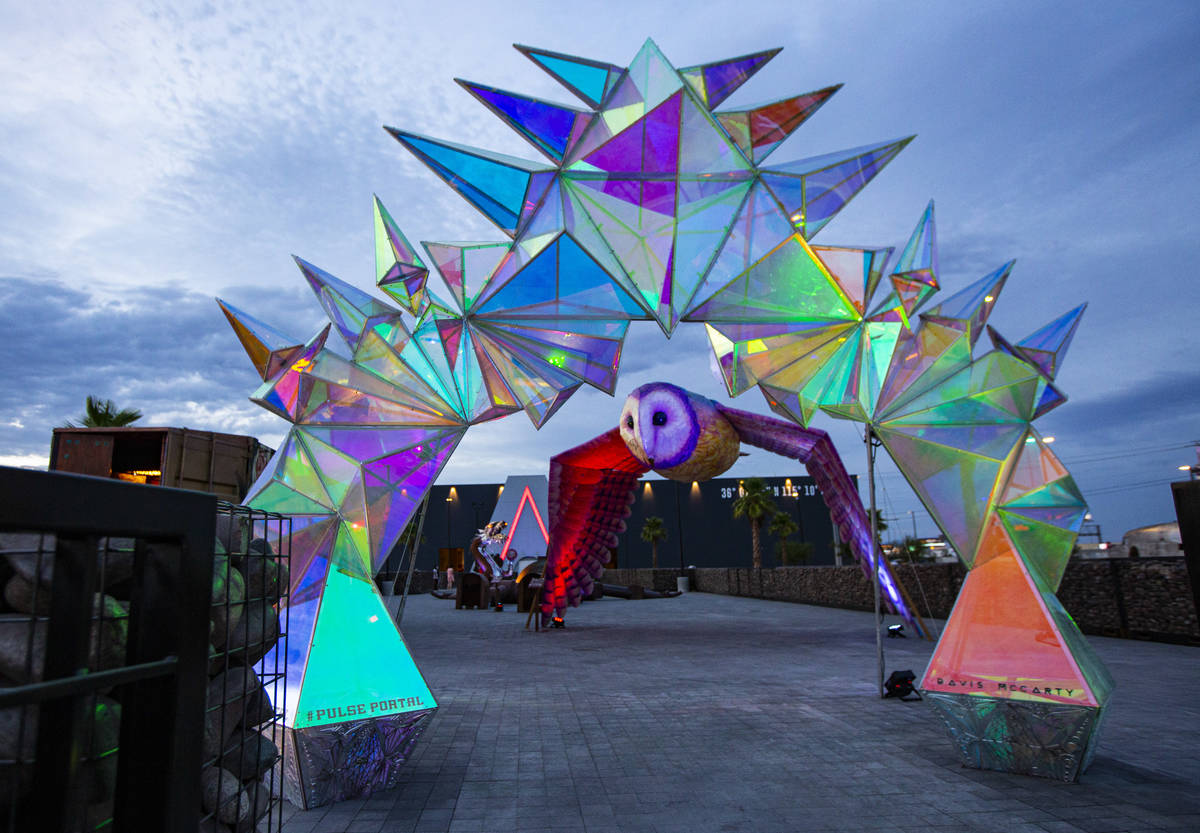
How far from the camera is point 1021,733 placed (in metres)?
5.60

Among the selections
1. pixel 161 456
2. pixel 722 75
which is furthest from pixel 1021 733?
pixel 161 456

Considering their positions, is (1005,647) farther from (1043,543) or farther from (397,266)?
(397,266)

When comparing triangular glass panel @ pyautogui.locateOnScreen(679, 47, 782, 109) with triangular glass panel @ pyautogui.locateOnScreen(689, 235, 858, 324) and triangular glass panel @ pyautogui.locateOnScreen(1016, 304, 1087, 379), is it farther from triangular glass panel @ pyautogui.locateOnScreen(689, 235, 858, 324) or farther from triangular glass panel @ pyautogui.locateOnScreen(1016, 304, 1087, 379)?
triangular glass panel @ pyautogui.locateOnScreen(1016, 304, 1087, 379)

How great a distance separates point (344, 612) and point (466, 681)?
502 centimetres

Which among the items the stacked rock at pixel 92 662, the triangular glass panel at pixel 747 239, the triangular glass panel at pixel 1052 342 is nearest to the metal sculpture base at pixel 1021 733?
the triangular glass panel at pixel 1052 342

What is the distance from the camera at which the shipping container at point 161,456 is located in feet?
44.5

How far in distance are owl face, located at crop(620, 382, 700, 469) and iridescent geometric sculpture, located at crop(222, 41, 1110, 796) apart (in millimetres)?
5921

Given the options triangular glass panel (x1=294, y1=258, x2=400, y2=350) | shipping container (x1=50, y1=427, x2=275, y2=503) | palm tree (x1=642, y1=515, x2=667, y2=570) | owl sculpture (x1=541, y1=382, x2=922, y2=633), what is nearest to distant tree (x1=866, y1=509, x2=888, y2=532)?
owl sculpture (x1=541, y1=382, x2=922, y2=633)

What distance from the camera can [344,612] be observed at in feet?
19.8

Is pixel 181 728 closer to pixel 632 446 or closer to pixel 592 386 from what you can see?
pixel 592 386

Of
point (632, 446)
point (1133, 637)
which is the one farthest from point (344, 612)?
point (1133, 637)

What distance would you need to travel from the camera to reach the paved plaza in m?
4.80

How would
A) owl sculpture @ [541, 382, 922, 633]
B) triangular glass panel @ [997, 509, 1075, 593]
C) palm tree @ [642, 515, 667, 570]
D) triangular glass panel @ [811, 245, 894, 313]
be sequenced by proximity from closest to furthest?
triangular glass panel @ [997, 509, 1075, 593] → triangular glass panel @ [811, 245, 894, 313] → owl sculpture @ [541, 382, 922, 633] → palm tree @ [642, 515, 667, 570]

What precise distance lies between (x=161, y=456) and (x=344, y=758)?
1108 centimetres
